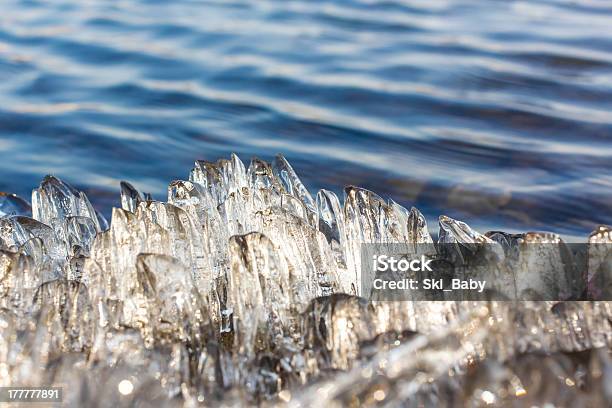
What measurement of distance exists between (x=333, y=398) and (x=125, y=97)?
341cm

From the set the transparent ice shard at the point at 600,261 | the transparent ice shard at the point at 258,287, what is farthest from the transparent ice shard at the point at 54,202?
the transparent ice shard at the point at 600,261

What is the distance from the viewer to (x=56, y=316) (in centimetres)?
201

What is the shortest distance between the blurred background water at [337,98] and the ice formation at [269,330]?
4.72 feet

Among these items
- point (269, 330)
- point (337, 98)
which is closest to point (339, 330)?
point (269, 330)

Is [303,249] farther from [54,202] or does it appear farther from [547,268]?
[54,202]

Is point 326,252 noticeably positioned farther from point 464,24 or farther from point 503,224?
point 464,24

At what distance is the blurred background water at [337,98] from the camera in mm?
3889

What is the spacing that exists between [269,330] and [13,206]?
158 centimetres

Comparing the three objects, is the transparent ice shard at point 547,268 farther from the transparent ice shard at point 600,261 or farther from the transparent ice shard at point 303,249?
the transparent ice shard at point 303,249

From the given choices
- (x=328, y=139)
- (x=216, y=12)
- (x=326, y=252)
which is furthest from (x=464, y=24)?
(x=326, y=252)

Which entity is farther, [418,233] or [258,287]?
[418,233]

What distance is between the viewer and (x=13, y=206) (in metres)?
3.23

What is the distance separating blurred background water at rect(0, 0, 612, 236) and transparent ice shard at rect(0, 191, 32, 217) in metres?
0.50

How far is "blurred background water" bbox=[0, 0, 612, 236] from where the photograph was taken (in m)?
3.89
